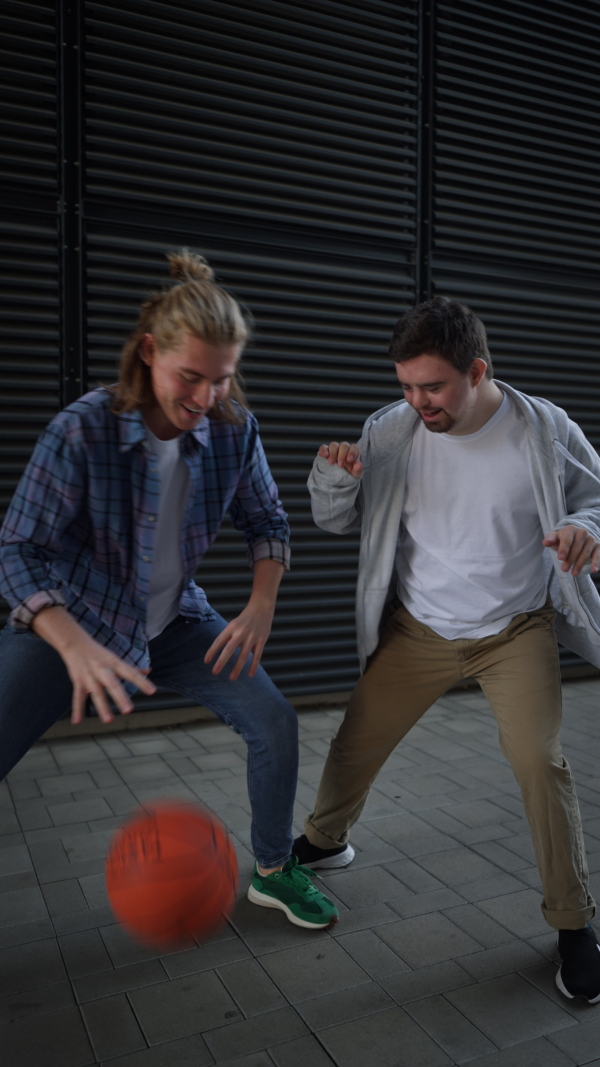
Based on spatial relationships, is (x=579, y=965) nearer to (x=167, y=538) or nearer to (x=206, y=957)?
(x=206, y=957)

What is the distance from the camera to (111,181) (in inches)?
191

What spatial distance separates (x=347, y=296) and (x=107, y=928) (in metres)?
4.06

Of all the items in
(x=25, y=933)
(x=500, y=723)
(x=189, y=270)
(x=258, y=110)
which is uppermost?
(x=258, y=110)

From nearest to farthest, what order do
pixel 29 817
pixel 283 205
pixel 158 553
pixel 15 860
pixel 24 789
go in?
1. pixel 158 553
2. pixel 15 860
3. pixel 29 817
4. pixel 24 789
5. pixel 283 205

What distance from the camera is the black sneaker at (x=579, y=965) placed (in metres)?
2.56

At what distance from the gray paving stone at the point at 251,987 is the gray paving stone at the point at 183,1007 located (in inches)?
1.0

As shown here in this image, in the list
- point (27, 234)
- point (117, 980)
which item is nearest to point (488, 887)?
point (117, 980)

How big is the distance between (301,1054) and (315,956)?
18.5 inches

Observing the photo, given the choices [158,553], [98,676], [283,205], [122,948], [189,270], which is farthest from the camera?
[283,205]

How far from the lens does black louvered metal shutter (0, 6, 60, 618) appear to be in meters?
4.60

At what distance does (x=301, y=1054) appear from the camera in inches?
91.0

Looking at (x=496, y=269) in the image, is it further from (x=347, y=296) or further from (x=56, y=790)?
(x=56, y=790)

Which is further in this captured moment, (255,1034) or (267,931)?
(267,931)

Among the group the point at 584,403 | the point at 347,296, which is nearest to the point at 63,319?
the point at 347,296
